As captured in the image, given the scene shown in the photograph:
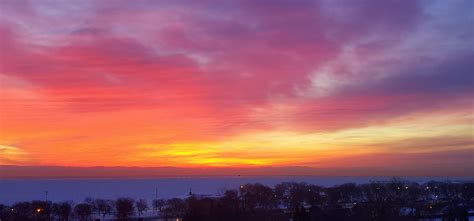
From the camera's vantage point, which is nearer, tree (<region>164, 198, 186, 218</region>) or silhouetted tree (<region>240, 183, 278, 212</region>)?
silhouetted tree (<region>240, 183, 278, 212</region>)

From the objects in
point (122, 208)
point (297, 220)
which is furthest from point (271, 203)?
point (297, 220)

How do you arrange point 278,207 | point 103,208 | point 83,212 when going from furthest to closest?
point 278,207 < point 103,208 < point 83,212

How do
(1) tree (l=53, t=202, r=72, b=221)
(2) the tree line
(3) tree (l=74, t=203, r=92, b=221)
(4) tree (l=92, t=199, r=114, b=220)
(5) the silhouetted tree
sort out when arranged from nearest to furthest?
(2) the tree line < (5) the silhouetted tree < (1) tree (l=53, t=202, r=72, b=221) < (3) tree (l=74, t=203, r=92, b=221) < (4) tree (l=92, t=199, r=114, b=220)

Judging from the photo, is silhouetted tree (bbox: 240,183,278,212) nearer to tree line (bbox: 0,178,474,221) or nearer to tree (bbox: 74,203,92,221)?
tree line (bbox: 0,178,474,221)

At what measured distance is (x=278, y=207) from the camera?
3292 inches

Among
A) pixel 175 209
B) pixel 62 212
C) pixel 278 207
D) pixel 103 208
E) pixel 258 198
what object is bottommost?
pixel 278 207

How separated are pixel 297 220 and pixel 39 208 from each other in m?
51.7

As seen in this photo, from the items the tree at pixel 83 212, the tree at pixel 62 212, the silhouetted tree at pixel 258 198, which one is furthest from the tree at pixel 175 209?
the tree at pixel 62 212

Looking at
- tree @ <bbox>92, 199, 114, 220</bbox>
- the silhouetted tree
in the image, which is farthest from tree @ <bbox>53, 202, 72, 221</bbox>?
the silhouetted tree

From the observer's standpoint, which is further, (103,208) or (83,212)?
(103,208)

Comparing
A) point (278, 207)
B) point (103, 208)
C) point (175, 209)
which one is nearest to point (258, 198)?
point (278, 207)

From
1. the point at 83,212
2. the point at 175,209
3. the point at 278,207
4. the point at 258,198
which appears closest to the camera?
the point at 83,212

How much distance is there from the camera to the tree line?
5162 centimetres

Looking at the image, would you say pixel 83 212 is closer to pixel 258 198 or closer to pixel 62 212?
pixel 62 212
